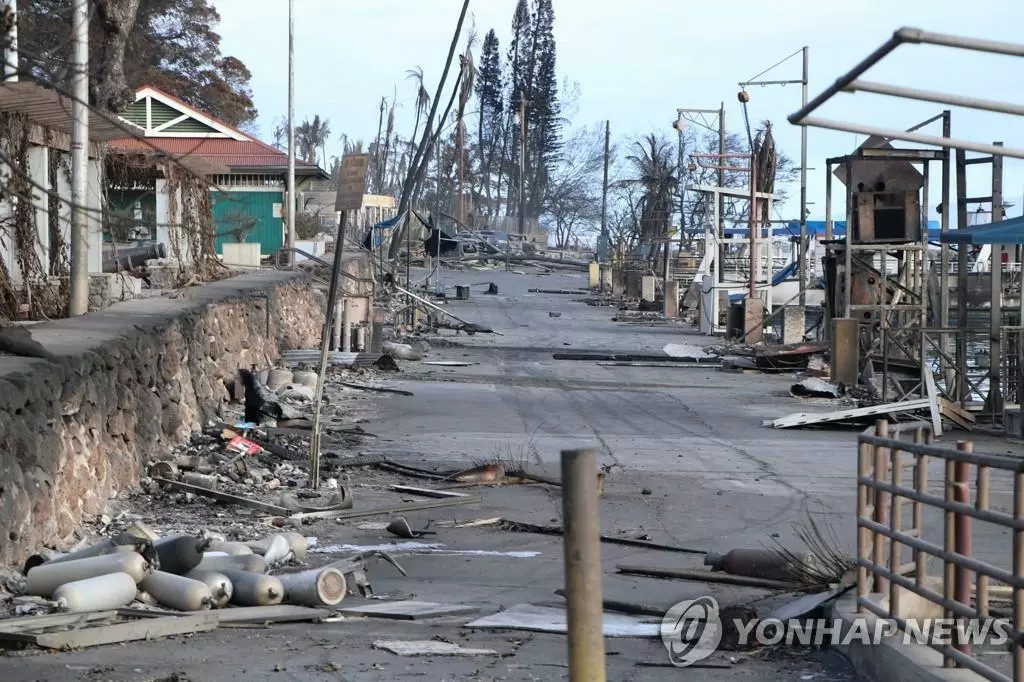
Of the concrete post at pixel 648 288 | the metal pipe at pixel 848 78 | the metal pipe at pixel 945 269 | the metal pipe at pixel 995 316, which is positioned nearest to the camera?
the metal pipe at pixel 848 78

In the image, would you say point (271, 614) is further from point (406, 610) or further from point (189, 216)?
point (189, 216)

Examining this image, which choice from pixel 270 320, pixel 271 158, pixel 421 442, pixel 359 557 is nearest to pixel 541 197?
pixel 271 158

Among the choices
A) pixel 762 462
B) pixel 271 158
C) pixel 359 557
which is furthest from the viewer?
pixel 271 158

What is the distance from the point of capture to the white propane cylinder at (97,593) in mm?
7223

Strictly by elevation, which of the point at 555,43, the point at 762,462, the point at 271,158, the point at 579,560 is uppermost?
the point at 555,43

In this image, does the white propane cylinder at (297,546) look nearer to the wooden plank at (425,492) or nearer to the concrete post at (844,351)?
the wooden plank at (425,492)

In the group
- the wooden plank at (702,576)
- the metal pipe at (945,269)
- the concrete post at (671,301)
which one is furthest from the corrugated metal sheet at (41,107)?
the concrete post at (671,301)

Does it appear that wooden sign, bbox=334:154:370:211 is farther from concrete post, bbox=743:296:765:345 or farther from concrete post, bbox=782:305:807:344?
concrete post, bbox=743:296:765:345

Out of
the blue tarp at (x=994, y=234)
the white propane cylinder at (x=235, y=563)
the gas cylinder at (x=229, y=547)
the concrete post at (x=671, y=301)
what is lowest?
the gas cylinder at (x=229, y=547)

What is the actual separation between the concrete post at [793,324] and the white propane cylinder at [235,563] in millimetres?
24049

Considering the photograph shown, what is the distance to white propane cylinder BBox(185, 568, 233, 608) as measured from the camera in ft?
25.4

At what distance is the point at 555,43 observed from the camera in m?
102

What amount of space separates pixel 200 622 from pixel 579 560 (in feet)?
15.4

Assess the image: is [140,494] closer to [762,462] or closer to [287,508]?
[287,508]
